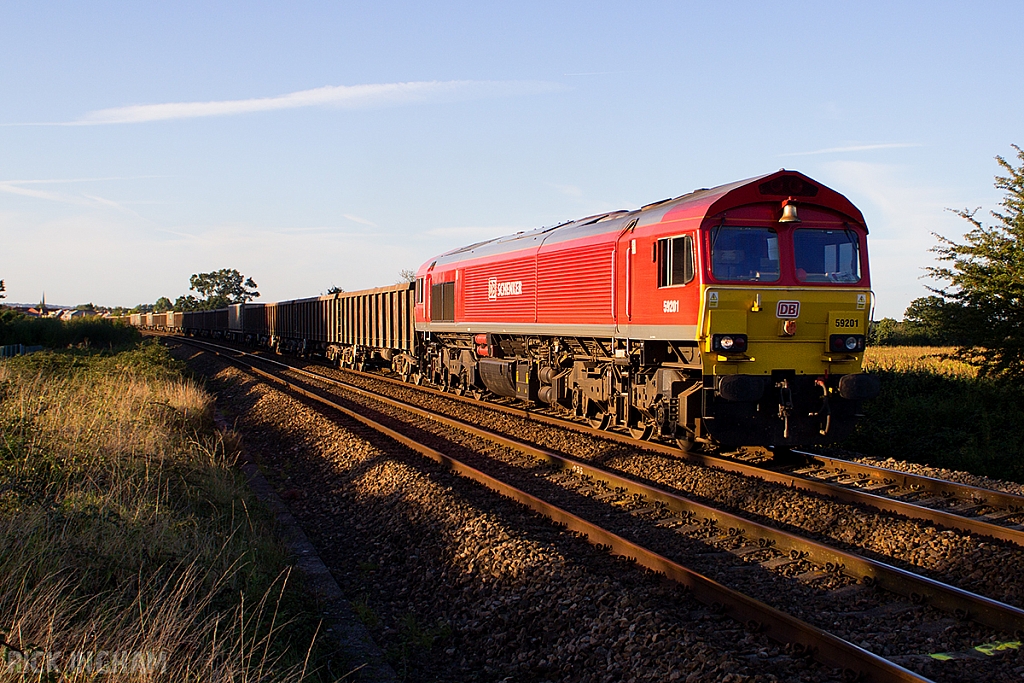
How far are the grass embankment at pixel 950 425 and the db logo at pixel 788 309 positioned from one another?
4134 mm

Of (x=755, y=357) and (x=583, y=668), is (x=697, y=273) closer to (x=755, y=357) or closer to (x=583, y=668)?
(x=755, y=357)

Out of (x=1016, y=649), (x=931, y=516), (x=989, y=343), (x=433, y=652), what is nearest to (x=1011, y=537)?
(x=931, y=516)

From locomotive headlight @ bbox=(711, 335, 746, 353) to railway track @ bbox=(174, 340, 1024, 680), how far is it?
2084mm

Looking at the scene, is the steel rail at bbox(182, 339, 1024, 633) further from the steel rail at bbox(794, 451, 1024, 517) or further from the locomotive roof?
the locomotive roof

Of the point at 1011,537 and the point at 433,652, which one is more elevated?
the point at 1011,537

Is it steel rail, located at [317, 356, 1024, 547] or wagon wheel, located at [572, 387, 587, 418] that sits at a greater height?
wagon wheel, located at [572, 387, 587, 418]

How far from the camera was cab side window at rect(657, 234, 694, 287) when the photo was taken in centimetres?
1020

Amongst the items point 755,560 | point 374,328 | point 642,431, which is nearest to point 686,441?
point 642,431

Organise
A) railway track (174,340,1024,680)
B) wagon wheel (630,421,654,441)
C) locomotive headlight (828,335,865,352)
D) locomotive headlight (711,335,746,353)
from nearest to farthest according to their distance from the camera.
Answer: railway track (174,340,1024,680) < locomotive headlight (711,335,746,353) < locomotive headlight (828,335,865,352) < wagon wheel (630,421,654,441)

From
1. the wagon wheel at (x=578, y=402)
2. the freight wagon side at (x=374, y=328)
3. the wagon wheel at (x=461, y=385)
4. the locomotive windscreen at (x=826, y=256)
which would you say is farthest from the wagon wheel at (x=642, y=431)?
the freight wagon side at (x=374, y=328)

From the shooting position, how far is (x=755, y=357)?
1009cm

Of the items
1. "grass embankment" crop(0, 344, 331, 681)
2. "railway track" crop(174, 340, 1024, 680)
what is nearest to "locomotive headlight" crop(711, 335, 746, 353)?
"railway track" crop(174, 340, 1024, 680)

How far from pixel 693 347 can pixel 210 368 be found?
1102 inches

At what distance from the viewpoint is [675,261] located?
10.5 m
